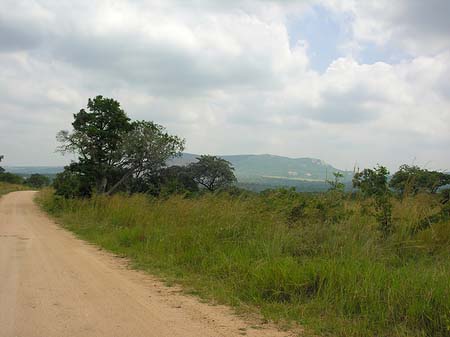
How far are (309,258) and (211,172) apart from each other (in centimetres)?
2586

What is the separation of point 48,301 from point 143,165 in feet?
75.9

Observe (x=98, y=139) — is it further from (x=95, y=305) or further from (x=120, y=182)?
(x=95, y=305)

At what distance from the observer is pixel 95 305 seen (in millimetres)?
5727

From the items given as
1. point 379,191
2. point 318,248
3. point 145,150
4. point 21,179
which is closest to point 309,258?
point 318,248

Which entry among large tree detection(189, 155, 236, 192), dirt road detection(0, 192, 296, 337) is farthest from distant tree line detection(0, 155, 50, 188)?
dirt road detection(0, 192, 296, 337)

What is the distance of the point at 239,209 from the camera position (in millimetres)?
10367

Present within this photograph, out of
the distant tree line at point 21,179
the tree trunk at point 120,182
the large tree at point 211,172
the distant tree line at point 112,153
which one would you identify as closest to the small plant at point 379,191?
the distant tree line at point 112,153

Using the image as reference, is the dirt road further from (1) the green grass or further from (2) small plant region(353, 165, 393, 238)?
(2) small plant region(353, 165, 393, 238)

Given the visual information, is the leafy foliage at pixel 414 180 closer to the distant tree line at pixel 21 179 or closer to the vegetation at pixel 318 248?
the vegetation at pixel 318 248

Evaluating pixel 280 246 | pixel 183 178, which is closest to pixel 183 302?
pixel 280 246

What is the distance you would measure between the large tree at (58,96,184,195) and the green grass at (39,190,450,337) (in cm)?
1475

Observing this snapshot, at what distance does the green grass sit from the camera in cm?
516

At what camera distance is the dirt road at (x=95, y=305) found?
4867mm

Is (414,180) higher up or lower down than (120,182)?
higher up
